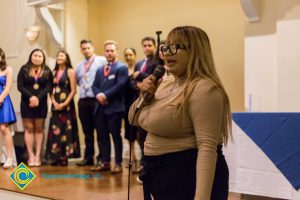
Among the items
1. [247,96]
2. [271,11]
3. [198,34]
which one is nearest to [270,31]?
[271,11]

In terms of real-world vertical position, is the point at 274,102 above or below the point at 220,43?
below

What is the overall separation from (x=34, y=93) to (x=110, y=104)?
0.97m

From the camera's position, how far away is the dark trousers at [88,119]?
422 cm

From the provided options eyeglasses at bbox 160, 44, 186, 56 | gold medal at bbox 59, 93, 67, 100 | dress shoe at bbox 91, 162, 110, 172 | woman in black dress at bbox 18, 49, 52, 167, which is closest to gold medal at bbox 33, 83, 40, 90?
woman in black dress at bbox 18, 49, 52, 167

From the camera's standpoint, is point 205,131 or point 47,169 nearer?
point 205,131

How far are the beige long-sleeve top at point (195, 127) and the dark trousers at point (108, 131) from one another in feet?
8.76

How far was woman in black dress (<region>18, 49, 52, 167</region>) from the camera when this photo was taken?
4293 mm

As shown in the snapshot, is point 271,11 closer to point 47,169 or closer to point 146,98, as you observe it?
point 146,98

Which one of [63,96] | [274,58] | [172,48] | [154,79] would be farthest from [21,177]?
[172,48]

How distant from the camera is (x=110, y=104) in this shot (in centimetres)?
383

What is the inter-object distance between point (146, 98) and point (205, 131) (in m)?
0.22

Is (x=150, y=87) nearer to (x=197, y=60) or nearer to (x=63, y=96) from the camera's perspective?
(x=197, y=60)

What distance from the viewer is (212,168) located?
1.04 meters

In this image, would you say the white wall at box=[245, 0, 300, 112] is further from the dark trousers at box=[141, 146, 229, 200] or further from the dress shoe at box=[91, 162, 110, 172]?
the dark trousers at box=[141, 146, 229, 200]
